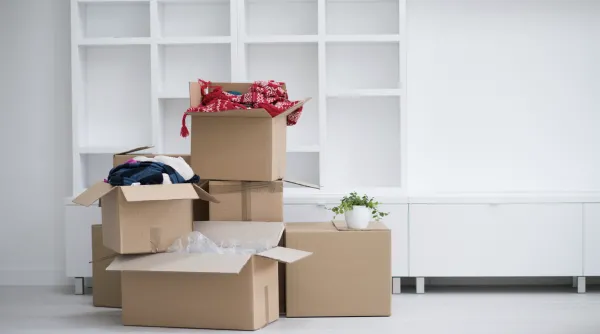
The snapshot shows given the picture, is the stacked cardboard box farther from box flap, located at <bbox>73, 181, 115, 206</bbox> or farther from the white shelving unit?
the white shelving unit

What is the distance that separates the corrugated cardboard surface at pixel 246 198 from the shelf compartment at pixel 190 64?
3.78 ft

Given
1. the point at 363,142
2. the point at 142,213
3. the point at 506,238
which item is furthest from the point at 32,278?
the point at 506,238

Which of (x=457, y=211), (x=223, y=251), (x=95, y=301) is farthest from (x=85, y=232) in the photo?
(x=457, y=211)

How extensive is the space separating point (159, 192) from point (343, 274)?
98 centimetres

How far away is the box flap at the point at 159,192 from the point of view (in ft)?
10.4

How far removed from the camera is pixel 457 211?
13.6ft

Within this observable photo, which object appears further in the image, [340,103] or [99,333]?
[340,103]

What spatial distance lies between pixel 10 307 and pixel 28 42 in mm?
1681

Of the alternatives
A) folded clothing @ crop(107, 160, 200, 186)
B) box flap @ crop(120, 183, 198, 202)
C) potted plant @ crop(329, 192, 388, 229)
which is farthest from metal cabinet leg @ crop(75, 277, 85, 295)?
potted plant @ crop(329, 192, 388, 229)

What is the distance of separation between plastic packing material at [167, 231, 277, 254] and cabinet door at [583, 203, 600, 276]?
1.86 metres

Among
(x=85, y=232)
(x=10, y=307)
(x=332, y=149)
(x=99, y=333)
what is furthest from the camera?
(x=332, y=149)

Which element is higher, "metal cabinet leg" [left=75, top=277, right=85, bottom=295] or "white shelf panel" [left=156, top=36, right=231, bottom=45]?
"white shelf panel" [left=156, top=36, right=231, bottom=45]

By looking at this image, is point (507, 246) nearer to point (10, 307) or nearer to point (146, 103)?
point (146, 103)

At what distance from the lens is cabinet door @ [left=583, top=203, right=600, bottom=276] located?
4125 mm
